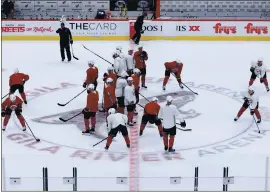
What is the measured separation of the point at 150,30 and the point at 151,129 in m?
8.97

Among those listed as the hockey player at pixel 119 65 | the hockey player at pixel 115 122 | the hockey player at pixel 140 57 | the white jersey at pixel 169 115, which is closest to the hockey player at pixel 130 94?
the hockey player at pixel 115 122

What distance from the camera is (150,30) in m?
21.0

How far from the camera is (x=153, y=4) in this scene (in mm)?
24859

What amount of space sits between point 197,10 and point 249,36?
412cm

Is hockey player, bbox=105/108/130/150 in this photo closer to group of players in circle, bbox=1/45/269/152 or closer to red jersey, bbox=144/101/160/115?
group of players in circle, bbox=1/45/269/152

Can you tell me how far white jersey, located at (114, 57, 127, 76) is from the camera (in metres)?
14.1

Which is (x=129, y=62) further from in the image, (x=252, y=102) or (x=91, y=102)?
(x=252, y=102)

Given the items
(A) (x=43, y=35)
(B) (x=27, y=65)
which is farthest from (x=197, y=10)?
(B) (x=27, y=65)

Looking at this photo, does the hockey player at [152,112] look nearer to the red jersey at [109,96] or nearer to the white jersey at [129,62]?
the red jersey at [109,96]

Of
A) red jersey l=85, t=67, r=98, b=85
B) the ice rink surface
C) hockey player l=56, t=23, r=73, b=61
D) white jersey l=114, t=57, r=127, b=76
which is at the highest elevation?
hockey player l=56, t=23, r=73, b=61

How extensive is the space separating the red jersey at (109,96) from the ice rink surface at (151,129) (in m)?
0.44

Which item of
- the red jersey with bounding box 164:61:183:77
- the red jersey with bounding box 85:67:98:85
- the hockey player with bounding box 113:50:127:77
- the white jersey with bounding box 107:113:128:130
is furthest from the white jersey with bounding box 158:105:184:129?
the red jersey with bounding box 164:61:183:77

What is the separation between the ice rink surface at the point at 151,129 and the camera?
30.4 ft

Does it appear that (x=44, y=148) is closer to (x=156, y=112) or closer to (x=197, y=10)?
(x=156, y=112)
